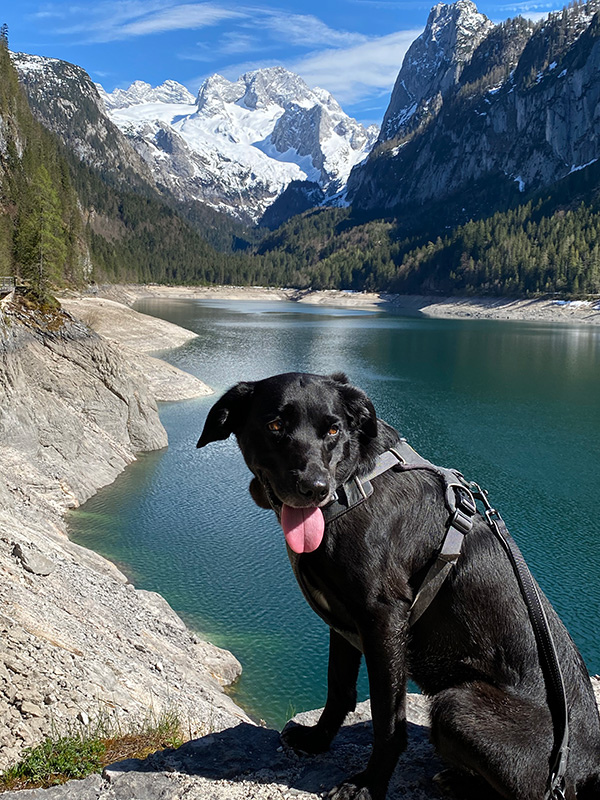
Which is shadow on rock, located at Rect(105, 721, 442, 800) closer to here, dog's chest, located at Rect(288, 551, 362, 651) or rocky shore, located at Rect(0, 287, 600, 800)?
rocky shore, located at Rect(0, 287, 600, 800)

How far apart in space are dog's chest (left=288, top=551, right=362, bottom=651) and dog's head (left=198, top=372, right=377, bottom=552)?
1.18 ft

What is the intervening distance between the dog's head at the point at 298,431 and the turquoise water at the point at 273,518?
28.5 ft

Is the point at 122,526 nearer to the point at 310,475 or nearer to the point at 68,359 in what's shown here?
the point at 68,359

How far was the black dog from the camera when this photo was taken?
9.37 ft

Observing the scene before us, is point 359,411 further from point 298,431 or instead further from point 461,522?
point 461,522

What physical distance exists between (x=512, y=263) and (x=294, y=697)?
135166 millimetres

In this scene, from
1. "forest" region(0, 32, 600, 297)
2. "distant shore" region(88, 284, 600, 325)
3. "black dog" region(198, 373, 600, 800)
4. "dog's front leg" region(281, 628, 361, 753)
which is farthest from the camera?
"distant shore" region(88, 284, 600, 325)

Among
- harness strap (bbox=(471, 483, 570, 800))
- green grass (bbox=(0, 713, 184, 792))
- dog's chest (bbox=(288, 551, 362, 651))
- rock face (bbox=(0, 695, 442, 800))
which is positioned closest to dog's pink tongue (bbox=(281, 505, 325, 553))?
dog's chest (bbox=(288, 551, 362, 651))

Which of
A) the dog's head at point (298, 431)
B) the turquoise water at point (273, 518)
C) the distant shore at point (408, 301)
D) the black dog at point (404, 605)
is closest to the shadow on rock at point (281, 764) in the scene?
the black dog at point (404, 605)

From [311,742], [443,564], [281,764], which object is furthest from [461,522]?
[281,764]

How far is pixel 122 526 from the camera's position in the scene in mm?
18234

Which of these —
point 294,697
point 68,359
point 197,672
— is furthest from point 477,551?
point 68,359

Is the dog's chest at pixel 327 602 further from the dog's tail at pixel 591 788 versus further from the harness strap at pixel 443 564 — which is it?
the dog's tail at pixel 591 788

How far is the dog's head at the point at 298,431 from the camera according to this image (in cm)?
300
